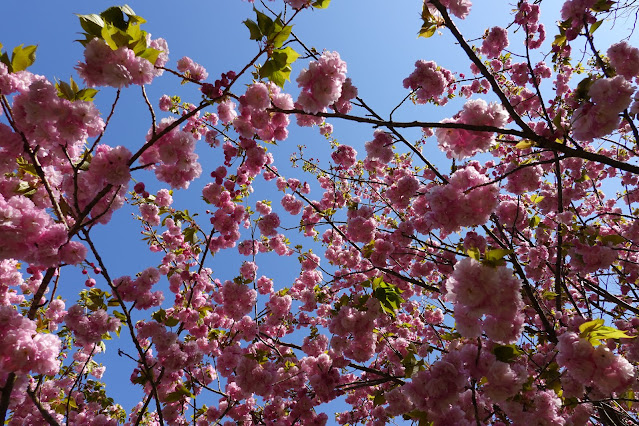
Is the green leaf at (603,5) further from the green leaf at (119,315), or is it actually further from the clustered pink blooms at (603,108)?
the green leaf at (119,315)

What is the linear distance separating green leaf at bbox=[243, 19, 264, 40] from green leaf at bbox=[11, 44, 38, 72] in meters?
1.37

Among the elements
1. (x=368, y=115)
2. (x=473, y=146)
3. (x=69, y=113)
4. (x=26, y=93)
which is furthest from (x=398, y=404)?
(x=26, y=93)

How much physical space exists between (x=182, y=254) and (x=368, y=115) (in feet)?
12.2

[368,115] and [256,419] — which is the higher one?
[368,115]

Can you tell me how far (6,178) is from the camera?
8.40 feet

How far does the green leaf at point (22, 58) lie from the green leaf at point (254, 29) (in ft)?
4.49

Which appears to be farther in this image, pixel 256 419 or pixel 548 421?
pixel 256 419

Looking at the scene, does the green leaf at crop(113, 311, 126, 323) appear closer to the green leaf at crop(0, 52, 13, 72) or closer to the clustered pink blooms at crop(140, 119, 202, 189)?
the clustered pink blooms at crop(140, 119, 202, 189)

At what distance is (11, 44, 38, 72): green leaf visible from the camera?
221cm

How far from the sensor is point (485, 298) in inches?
72.7

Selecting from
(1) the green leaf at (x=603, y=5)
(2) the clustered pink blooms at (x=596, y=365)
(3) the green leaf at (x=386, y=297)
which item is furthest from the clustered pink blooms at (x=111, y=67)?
(1) the green leaf at (x=603, y=5)

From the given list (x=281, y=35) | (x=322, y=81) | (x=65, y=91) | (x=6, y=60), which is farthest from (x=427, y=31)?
(x=6, y=60)

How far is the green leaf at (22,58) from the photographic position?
221 cm

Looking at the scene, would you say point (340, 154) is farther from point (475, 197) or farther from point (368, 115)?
point (475, 197)
